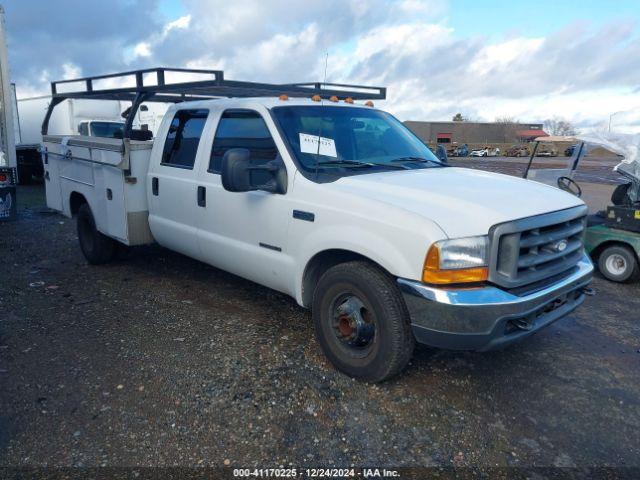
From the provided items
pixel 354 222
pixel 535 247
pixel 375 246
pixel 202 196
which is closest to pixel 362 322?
pixel 375 246

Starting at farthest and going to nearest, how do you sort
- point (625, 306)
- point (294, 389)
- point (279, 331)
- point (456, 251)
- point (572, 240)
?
point (625, 306)
point (279, 331)
point (572, 240)
point (294, 389)
point (456, 251)

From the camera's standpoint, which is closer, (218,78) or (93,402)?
(93,402)

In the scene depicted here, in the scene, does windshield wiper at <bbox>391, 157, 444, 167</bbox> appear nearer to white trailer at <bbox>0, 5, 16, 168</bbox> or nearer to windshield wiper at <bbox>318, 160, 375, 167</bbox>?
windshield wiper at <bbox>318, 160, 375, 167</bbox>

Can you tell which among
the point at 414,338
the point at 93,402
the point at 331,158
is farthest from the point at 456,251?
the point at 93,402

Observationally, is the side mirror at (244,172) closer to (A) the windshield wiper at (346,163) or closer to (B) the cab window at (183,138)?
(A) the windshield wiper at (346,163)

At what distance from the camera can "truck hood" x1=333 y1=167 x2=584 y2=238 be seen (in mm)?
3038

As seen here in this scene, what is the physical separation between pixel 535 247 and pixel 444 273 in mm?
700

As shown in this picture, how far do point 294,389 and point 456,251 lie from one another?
1.42 meters

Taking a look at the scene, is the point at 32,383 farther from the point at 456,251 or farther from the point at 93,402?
the point at 456,251

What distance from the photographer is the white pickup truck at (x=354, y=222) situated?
302cm

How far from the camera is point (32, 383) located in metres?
3.52

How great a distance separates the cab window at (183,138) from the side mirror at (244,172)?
3.84ft

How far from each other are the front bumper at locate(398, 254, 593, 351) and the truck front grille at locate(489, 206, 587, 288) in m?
0.11

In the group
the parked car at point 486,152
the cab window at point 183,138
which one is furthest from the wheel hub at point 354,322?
the parked car at point 486,152
